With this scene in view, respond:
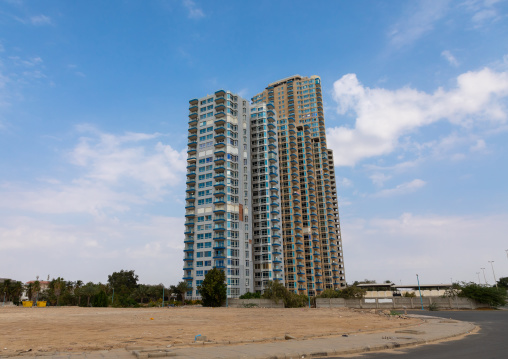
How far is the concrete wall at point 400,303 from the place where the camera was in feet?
206

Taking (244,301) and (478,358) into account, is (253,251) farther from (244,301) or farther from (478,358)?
(478,358)

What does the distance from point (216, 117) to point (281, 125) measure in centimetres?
4884

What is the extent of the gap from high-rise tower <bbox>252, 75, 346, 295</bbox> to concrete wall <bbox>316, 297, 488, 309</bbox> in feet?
186

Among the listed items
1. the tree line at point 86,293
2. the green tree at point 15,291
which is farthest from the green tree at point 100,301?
the green tree at point 15,291

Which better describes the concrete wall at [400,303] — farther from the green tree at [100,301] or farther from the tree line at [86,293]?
the green tree at [100,301]

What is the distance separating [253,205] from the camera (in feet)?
423

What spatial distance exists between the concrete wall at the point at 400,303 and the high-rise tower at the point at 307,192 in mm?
56622

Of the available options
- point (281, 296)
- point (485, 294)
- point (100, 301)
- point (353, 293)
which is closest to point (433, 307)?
point (485, 294)

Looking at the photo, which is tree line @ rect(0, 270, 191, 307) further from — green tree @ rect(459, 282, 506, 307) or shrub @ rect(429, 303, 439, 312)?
green tree @ rect(459, 282, 506, 307)

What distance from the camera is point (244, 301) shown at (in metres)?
82.7

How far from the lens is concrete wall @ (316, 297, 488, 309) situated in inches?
2472

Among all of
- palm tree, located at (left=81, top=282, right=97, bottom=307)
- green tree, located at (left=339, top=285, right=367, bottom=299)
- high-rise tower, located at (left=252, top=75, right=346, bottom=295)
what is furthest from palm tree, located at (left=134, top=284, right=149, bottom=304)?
green tree, located at (left=339, top=285, right=367, bottom=299)

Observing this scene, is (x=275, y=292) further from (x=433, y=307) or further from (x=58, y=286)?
(x=58, y=286)

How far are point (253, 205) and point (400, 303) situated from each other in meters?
69.4
